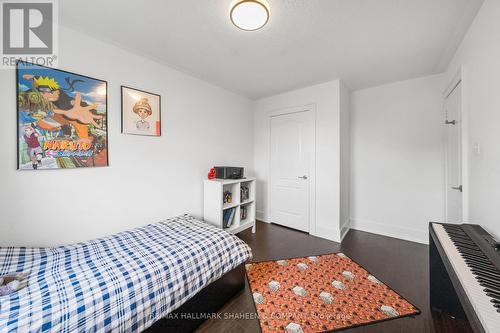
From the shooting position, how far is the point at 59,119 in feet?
5.36

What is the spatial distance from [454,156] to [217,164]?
3031mm

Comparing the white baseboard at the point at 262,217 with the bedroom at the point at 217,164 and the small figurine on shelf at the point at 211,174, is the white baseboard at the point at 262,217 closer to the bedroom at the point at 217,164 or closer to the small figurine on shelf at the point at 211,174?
the bedroom at the point at 217,164

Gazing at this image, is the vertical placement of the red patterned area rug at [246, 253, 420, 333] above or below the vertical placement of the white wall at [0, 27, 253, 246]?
below

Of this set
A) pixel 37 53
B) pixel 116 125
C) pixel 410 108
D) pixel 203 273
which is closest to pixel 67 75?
pixel 37 53

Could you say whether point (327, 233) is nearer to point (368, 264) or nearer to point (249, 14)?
point (368, 264)

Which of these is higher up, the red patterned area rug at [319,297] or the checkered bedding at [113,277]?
the checkered bedding at [113,277]

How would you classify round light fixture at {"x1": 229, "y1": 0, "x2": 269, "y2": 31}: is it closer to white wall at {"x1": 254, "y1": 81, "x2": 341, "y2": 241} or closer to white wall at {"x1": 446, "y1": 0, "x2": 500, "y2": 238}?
white wall at {"x1": 446, "y1": 0, "x2": 500, "y2": 238}

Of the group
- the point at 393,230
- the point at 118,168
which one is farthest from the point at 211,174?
the point at 393,230

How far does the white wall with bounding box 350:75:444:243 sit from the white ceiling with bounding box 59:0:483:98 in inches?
16.0

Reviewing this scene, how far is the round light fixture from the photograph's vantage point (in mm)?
1373

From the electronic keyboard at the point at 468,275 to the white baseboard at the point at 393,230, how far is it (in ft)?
4.98

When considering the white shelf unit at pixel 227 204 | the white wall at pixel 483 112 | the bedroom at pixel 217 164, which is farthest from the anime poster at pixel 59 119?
the white wall at pixel 483 112

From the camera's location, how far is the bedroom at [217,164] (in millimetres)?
1256

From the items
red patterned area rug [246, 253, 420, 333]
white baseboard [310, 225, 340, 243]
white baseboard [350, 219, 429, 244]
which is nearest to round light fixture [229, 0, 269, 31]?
red patterned area rug [246, 253, 420, 333]
